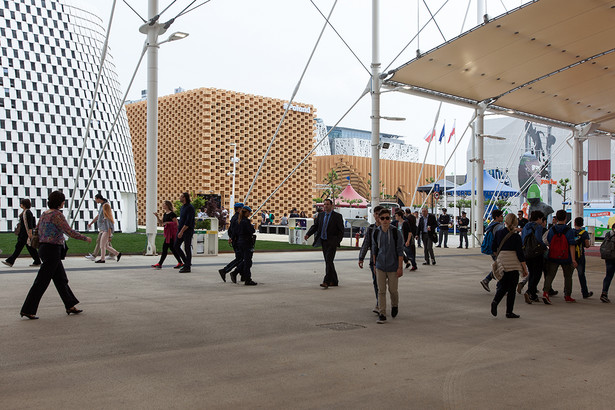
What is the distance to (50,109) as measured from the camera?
3831cm

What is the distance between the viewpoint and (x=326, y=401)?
14.4 ft

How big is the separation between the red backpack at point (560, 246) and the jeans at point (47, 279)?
7.54 metres

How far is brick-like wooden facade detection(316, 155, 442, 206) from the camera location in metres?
90.6

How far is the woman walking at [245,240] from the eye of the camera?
451 inches

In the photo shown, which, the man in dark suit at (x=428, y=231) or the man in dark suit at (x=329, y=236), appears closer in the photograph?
the man in dark suit at (x=329, y=236)

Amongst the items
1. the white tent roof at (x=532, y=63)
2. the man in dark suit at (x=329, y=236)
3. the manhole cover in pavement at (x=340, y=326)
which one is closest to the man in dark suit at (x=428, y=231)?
the white tent roof at (x=532, y=63)

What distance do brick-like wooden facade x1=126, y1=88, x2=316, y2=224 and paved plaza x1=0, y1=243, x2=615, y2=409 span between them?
42.7m

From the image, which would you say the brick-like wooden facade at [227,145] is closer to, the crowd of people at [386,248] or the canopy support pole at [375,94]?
the canopy support pole at [375,94]

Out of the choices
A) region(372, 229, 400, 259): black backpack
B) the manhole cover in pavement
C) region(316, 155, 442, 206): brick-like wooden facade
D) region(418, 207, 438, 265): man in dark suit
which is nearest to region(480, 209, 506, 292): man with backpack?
region(372, 229, 400, 259): black backpack

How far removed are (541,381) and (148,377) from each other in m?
3.29

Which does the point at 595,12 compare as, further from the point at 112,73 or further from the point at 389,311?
the point at 112,73

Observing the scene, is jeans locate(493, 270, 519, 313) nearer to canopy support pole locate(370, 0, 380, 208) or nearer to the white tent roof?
the white tent roof

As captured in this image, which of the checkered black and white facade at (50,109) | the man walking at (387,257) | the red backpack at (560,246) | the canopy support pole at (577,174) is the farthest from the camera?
the checkered black and white facade at (50,109)

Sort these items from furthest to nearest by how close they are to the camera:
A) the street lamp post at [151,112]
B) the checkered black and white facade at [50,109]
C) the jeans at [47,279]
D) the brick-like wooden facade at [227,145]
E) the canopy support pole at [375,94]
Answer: the brick-like wooden facade at [227,145] → the checkered black and white facade at [50,109] → the canopy support pole at [375,94] → the street lamp post at [151,112] → the jeans at [47,279]
